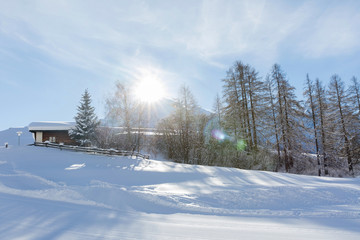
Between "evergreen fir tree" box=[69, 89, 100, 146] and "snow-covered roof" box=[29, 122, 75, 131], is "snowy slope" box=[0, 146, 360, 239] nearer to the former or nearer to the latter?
"evergreen fir tree" box=[69, 89, 100, 146]

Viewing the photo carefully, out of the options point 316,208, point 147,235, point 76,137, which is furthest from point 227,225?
point 76,137

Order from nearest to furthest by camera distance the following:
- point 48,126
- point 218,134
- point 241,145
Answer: point 241,145 < point 218,134 < point 48,126

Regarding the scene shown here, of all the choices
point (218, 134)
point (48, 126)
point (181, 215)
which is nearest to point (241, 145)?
point (218, 134)

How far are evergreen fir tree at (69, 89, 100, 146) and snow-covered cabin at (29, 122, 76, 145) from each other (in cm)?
317

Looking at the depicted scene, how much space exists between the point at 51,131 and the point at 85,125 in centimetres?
720

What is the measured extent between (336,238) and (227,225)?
1768mm

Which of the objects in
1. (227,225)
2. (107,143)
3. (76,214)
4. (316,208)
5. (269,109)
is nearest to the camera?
(227,225)

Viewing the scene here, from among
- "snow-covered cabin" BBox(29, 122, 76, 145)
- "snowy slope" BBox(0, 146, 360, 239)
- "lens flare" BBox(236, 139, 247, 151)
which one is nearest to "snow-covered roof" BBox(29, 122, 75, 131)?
"snow-covered cabin" BBox(29, 122, 76, 145)

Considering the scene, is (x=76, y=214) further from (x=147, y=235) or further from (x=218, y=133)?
(x=218, y=133)

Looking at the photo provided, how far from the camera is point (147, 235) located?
324 centimetres

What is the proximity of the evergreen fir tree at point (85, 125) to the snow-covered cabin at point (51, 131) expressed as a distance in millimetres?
3165

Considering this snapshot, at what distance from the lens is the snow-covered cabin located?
2604cm

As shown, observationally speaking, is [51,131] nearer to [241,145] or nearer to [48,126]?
[48,126]

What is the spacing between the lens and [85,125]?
2350 cm
